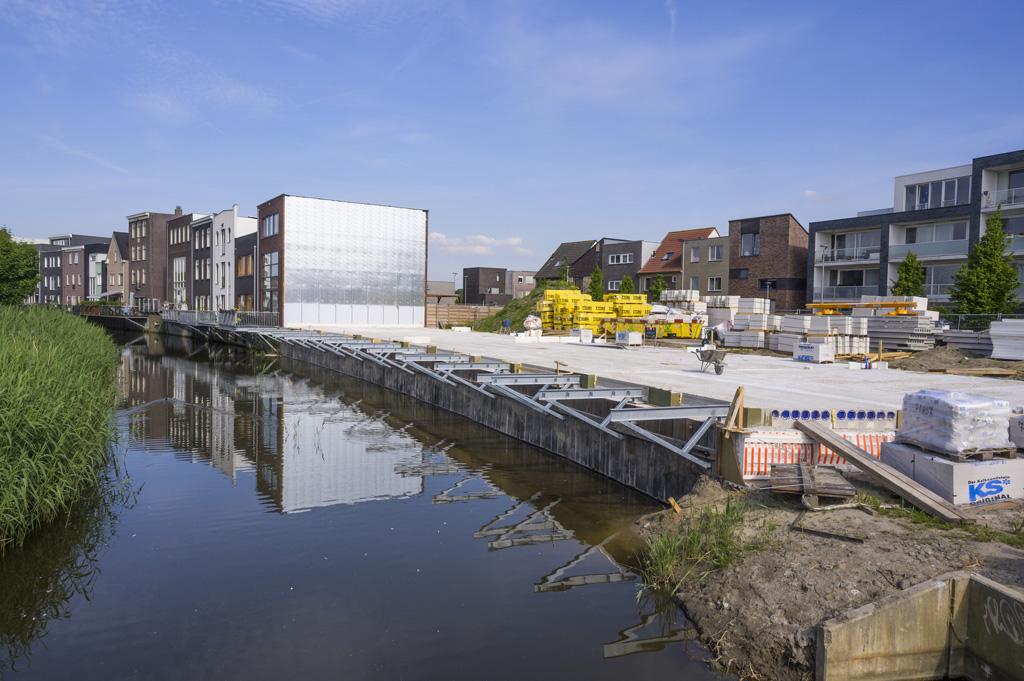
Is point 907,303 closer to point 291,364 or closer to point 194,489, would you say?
point 194,489

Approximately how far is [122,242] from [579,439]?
3182 inches

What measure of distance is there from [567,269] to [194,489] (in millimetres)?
55285

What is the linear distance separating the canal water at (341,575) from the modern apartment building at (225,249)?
42.9 metres

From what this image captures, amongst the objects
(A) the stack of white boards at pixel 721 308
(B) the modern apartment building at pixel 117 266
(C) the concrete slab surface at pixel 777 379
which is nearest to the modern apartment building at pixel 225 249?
(B) the modern apartment building at pixel 117 266

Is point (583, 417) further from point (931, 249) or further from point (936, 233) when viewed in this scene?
point (936, 233)

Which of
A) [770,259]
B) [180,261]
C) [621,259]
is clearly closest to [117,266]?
[180,261]

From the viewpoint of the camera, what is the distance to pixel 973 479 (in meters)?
7.82

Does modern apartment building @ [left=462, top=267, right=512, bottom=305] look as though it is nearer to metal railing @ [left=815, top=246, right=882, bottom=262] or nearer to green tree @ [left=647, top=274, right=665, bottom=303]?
green tree @ [left=647, top=274, right=665, bottom=303]

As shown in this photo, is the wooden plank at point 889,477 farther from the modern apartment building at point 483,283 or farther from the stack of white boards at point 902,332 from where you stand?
the modern apartment building at point 483,283

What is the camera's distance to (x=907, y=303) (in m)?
28.1

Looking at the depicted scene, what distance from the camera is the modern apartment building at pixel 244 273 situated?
5175cm

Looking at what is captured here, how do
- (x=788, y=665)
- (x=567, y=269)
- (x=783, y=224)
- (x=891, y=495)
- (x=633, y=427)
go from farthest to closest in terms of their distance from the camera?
(x=567, y=269) → (x=783, y=224) → (x=633, y=427) → (x=891, y=495) → (x=788, y=665)

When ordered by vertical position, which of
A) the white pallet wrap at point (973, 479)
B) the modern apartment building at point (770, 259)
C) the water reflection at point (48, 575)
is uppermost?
the modern apartment building at point (770, 259)

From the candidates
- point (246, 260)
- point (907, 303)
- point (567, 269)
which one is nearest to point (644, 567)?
point (907, 303)
